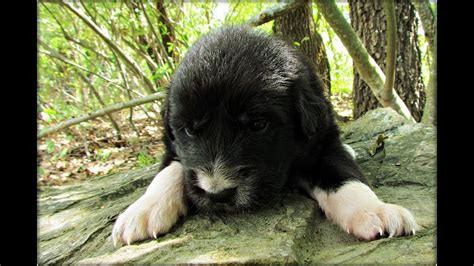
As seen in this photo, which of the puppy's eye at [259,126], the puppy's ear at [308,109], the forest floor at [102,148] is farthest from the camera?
the forest floor at [102,148]

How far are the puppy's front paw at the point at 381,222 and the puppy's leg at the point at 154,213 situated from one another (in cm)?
119

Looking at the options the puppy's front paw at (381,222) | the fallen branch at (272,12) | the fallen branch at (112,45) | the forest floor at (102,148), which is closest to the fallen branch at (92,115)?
the forest floor at (102,148)

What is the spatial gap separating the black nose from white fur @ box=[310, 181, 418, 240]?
0.75 m

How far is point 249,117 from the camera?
2.60 meters

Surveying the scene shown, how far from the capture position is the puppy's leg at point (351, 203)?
2383 mm

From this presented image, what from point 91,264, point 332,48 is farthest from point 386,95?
point 91,264

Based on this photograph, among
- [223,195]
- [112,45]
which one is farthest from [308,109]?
[112,45]

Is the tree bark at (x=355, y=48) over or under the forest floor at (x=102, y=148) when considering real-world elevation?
over

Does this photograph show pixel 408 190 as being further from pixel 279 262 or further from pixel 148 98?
pixel 148 98

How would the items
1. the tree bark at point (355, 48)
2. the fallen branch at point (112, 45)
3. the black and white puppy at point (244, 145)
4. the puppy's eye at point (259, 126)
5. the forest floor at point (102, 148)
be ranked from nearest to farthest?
the black and white puppy at point (244, 145)
the puppy's eye at point (259, 126)
the tree bark at point (355, 48)
the fallen branch at point (112, 45)
the forest floor at point (102, 148)

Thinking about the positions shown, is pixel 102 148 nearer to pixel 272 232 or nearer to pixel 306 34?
pixel 306 34

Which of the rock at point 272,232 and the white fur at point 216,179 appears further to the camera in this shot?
the white fur at point 216,179

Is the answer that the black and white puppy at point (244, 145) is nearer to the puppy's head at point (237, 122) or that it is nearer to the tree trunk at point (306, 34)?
the puppy's head at point (237, 122)

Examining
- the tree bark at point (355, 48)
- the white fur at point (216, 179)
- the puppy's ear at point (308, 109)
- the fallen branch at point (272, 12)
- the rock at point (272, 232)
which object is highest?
the fallen branch at point (272, 12)
